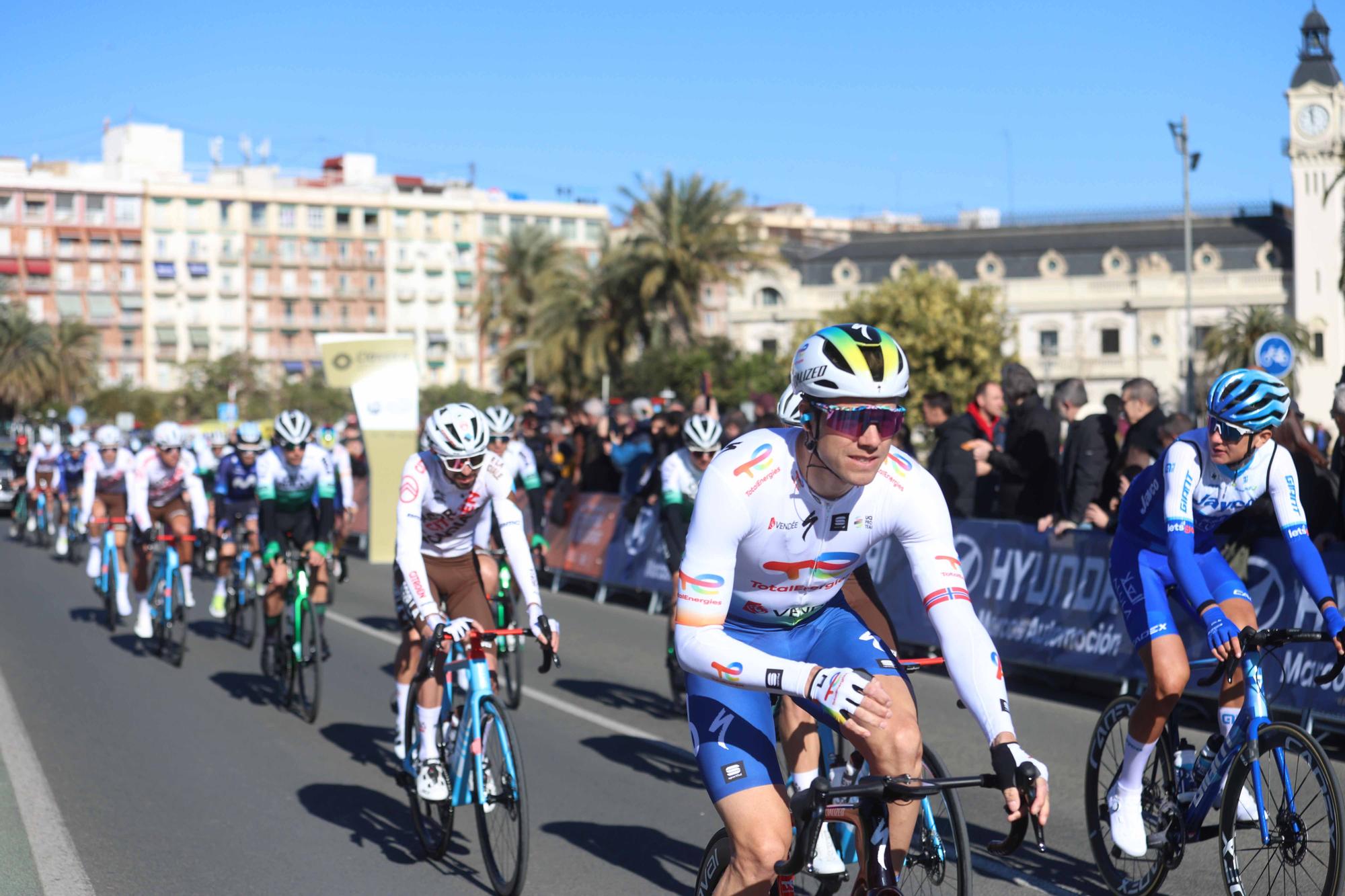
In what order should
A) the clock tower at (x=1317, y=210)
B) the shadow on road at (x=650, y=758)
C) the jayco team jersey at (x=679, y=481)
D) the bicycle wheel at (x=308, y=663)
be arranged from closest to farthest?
the shadow on road at (x=650, y=758)
the jayco team jersey at (x=679, y=481)
the bicycle wheel at (x=308, y=663)
the clock tower at (x=1317, y=210)

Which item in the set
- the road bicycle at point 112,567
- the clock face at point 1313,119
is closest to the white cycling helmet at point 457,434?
the road bicycle at point 112,567

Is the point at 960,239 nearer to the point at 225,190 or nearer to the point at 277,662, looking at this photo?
the point at 225,190

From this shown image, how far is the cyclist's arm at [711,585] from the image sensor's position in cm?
402

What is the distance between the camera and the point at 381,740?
10.1 metres

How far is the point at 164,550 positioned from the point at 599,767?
6.40 metres

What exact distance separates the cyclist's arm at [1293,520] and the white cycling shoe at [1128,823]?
1101 mm

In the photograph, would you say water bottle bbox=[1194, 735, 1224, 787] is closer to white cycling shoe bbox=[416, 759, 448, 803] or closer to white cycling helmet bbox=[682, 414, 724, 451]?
white cycling shoe bbox=[416, 759, 448, 803]

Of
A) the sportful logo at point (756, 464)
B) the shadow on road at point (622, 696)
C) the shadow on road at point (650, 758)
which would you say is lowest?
the shadow on road at point (622, 696)

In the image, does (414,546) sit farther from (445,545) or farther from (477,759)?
(477,759)

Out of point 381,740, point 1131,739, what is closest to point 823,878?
point 1131,739

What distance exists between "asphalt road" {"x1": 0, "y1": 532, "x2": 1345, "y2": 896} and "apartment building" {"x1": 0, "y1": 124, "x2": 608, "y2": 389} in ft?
336

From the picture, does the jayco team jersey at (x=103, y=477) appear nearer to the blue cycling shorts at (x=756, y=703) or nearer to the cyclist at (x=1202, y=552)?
the cyclist at (x=1202, y=552)

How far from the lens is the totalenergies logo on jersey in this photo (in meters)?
4.37

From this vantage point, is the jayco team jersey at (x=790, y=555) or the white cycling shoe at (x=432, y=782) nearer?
the jayco team jersey at (x=790, y=555)
